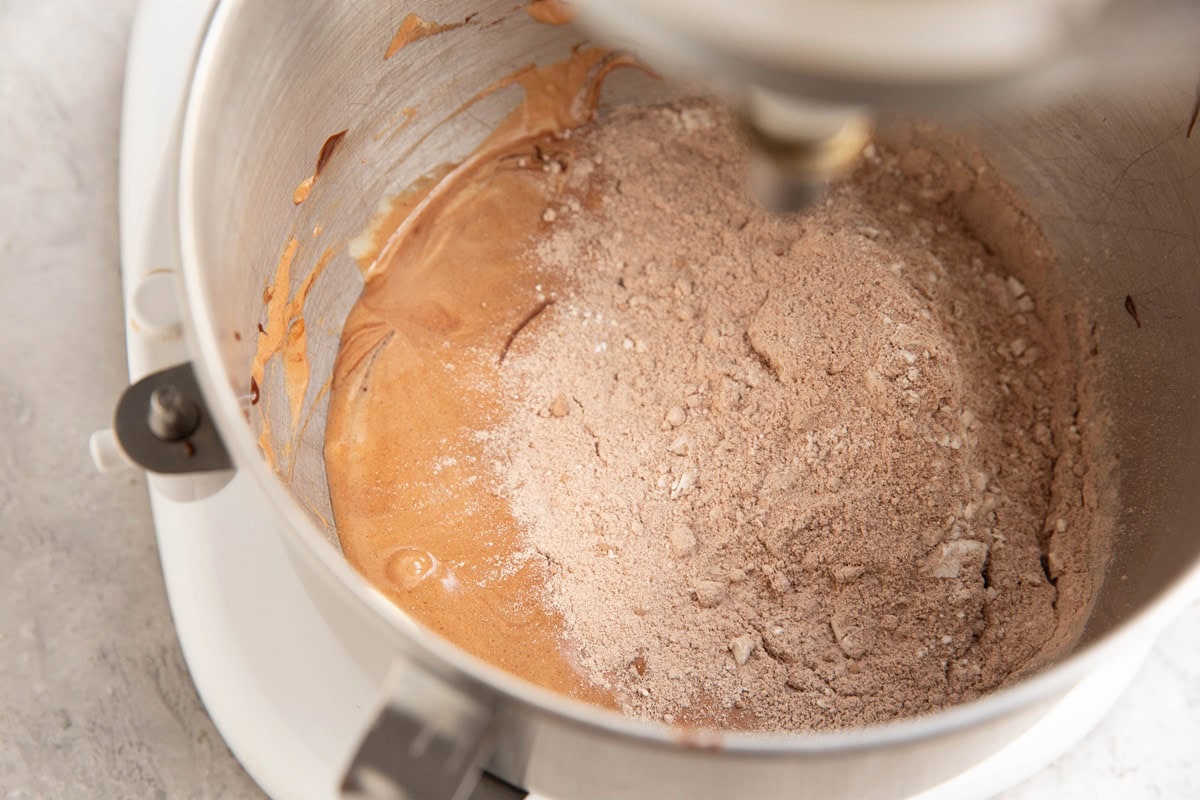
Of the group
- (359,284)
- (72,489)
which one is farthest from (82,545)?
(359,284)

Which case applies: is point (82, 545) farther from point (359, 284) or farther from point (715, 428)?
point (715, 428)

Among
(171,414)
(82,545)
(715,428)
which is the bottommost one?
(82,545)

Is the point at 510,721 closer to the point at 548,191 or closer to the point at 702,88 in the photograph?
the point at 548,191

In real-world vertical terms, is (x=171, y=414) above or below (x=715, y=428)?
above

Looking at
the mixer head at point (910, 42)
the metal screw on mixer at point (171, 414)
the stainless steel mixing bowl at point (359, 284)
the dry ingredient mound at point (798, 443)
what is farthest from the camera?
the dry ingredient mound at point (798, 443)

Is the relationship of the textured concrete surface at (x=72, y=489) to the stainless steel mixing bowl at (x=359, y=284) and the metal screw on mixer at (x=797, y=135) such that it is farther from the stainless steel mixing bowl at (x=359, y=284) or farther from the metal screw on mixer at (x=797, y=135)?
the metal screw on mixer at (x=797, y=135)

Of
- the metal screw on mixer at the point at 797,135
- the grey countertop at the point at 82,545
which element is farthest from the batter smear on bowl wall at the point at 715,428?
the metal screw on mixer at the point at 797,135
